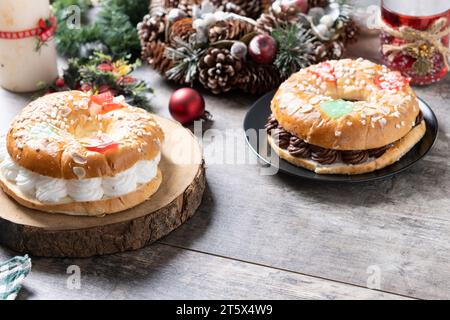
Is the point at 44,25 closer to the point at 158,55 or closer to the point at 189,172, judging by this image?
the point at 158,55

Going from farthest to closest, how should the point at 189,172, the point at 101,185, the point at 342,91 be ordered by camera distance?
the point at 342,91 → the point at 189,172 → the point at 101,185

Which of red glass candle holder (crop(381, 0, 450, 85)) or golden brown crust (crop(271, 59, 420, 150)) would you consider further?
red glass candle holder (crop(381, 0, 450, 85))

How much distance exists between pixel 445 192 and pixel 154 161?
2.36 feet

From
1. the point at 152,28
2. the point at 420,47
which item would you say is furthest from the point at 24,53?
the point at 420,47

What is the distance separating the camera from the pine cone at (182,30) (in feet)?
7.19

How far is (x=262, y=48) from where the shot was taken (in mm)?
2096

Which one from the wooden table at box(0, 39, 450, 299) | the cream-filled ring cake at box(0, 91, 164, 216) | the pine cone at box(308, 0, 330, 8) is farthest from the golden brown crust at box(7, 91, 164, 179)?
the pine cone at box(308, 0, 330, 8)

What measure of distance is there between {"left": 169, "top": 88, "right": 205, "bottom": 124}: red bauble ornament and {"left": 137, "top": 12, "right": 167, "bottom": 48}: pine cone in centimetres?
29

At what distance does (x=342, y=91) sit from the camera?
1.90 m

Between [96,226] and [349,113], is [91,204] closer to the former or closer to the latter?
[96,226]

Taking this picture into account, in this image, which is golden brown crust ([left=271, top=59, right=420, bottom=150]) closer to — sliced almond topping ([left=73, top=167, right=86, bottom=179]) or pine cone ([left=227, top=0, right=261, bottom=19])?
pine cone ([left=227, top=0, right=261, bottom=19])

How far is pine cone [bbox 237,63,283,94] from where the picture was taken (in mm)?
2137
